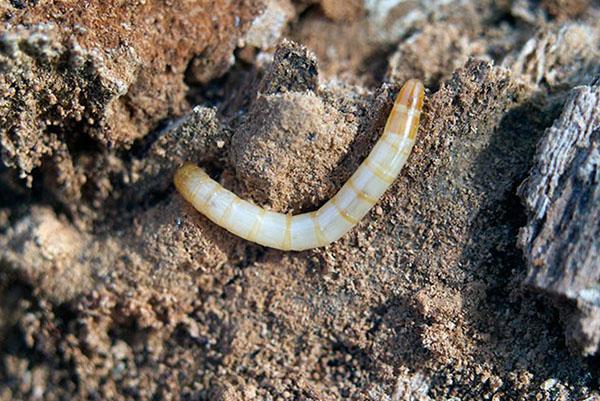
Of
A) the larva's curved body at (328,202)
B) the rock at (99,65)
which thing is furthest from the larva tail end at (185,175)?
the rock at (99,65)

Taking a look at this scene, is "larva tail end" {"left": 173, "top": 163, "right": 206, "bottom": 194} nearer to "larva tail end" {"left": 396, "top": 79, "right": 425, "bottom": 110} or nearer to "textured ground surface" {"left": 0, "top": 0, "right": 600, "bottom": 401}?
"textured ground surface" {"left": 0, "top": 0, "right": 600, "bottom": 401}

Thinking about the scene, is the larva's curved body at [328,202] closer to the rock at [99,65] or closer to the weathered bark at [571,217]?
the rock at [99,65]

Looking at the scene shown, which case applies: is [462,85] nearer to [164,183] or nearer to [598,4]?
[598,4]

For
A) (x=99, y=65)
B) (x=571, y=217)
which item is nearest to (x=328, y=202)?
(x=571, y=217)

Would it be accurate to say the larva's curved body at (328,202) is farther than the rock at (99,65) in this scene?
Yes

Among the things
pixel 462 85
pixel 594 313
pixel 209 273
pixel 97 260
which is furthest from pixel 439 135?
pixel 97 260

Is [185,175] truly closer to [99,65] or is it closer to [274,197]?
[274,197]
